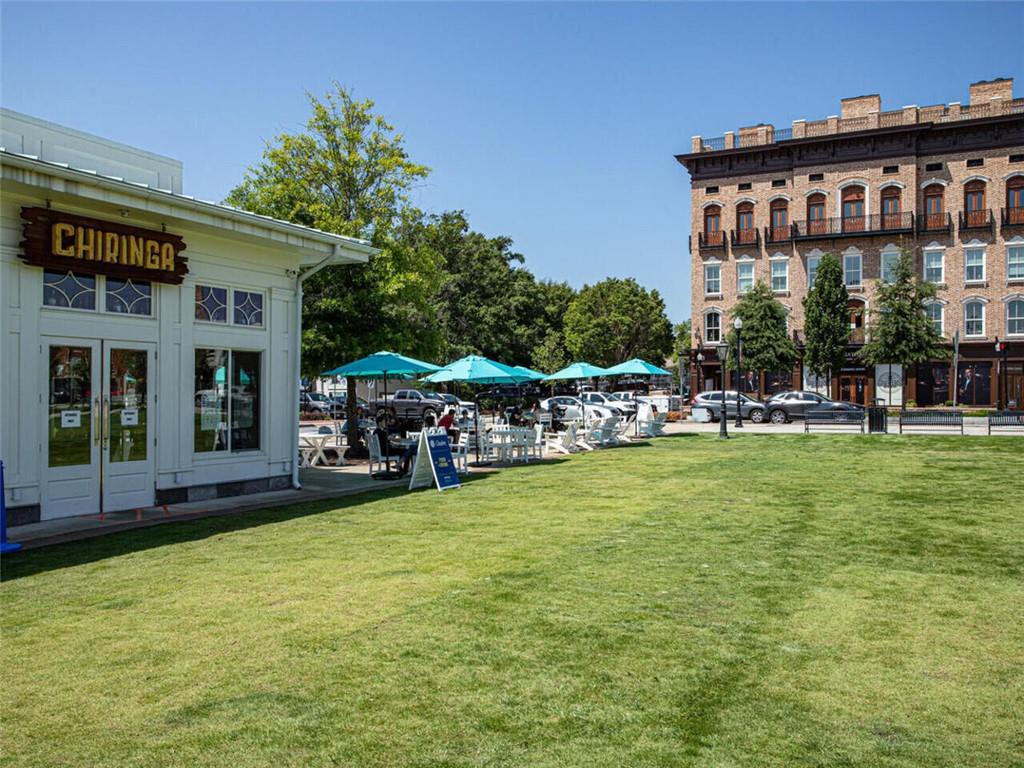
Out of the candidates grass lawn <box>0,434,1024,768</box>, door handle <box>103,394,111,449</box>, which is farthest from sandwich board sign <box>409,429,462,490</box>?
door handle <box>103,394,111,449</box>

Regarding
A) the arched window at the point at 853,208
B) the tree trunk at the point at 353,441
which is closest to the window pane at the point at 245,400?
the tree trunk at the point at 353,441

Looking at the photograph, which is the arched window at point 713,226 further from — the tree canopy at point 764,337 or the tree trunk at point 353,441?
the tree trunk at point 353,441

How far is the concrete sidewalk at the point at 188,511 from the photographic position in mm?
8781

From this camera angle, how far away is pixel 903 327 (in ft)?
131

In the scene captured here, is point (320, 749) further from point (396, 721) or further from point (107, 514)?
point (107, 514)

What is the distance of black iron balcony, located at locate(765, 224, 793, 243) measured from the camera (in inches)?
1876

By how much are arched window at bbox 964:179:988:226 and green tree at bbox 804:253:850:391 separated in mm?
7491

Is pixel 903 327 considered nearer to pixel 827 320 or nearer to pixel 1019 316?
pixel 827 320

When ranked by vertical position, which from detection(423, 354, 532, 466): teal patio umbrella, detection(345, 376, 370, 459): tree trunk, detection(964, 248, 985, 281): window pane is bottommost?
detection(345, 376, 370, 459): tree trunk

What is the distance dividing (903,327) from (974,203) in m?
10.4

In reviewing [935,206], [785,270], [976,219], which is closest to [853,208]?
[935,206]

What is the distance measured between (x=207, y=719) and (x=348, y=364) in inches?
590

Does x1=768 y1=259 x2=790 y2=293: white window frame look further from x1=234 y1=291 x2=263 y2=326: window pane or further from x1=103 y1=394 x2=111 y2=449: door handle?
x1=103 y1=394 x2=111 y2=449: door handle

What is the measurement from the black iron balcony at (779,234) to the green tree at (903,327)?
788 cm
